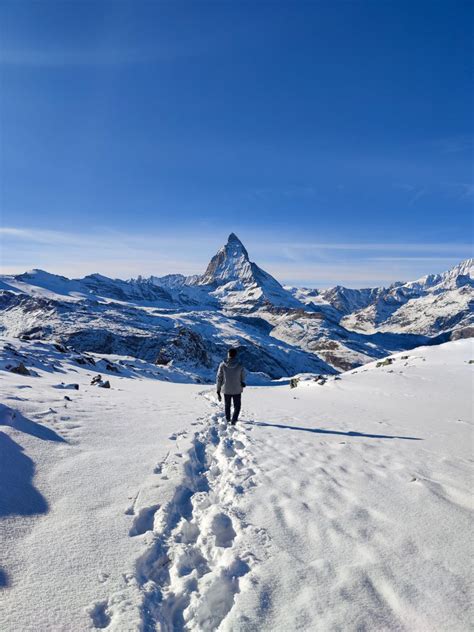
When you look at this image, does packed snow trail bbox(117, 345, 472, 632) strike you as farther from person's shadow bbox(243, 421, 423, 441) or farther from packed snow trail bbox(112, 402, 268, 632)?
person's shadow bbox(243, 421, 423, 441)

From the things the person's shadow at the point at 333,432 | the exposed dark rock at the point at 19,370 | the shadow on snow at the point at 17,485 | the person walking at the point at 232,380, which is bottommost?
the exposed dark rock at the point at 19,370

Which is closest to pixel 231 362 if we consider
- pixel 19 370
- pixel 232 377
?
pixel 232 377

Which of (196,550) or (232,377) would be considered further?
(232,377)

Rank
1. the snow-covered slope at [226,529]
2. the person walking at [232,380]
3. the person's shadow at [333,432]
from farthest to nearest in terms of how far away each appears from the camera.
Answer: the person walking at [232,380], the person's shadow at [333,432], the snow-covered slope at [226,529]

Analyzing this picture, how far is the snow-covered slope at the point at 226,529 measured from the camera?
13.1ft

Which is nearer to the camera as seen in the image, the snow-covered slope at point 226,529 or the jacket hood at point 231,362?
the snow-covered slope at point 226,529

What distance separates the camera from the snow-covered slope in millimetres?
3990

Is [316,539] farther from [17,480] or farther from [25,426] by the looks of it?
[25,426]

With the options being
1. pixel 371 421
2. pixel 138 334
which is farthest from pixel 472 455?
pixel 138 334

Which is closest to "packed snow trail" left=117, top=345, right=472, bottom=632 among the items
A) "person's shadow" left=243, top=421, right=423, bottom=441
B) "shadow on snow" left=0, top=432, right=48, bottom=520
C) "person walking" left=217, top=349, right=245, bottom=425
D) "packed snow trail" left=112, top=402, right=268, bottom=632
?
"packed snow trail" left=112, top=402, right=268, bottom=632

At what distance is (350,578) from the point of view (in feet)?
14.8

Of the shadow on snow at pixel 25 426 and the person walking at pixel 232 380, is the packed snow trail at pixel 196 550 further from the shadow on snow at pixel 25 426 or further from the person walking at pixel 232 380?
the person walking at pixel 232 380

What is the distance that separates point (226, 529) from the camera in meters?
5.83

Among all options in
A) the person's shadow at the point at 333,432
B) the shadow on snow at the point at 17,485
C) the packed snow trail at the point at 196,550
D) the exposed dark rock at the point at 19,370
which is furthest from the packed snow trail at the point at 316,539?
the exposed dark rock at the point at 19,370
